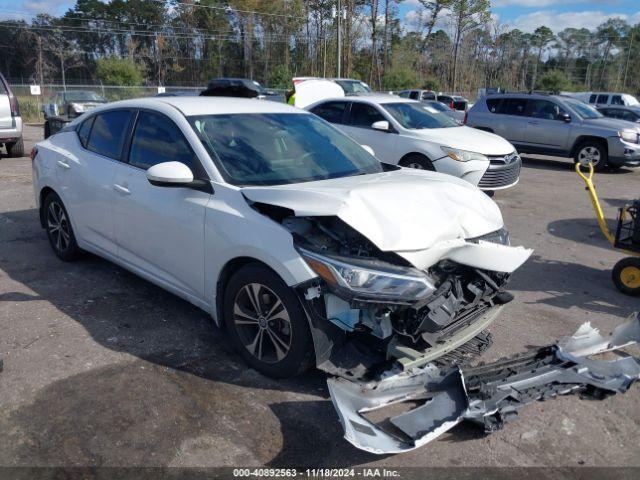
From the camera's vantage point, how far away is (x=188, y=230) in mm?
3766

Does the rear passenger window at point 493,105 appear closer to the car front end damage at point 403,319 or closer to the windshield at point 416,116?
the windshield at point 416,116

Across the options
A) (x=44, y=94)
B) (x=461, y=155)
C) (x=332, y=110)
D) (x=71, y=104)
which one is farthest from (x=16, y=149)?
(x=44, y=94)

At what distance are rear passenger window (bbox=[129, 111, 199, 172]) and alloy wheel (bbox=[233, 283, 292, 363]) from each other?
972 mm

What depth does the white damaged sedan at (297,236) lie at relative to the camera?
120 inches

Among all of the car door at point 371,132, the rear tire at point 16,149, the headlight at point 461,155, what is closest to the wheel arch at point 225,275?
the headlight at point 461,155

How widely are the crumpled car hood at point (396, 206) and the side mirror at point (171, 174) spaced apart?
0.42 metres

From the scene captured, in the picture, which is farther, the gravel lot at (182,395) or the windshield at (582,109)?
the windshield at (582,109)

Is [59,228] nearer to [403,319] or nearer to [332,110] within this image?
[403,319]

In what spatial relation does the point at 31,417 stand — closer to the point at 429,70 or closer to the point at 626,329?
the point at 626,329

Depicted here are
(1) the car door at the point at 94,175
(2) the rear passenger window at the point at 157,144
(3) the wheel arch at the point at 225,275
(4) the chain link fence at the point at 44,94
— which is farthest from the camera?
(4) the chain link fence at the point at 44,94

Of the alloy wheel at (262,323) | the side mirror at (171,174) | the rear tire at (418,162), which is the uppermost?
the side mirror at (171,174)

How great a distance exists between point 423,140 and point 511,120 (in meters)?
6.45

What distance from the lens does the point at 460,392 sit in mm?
3076

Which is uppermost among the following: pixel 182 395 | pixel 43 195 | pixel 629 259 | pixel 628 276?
pixel 43 195
